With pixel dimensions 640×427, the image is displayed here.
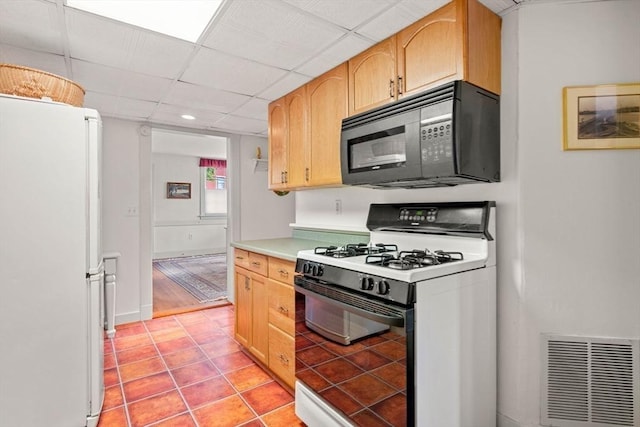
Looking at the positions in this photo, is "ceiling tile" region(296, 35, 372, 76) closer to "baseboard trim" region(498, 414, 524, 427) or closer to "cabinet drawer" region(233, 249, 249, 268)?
"cabinet drawer" region(233, 249, 249, 268)

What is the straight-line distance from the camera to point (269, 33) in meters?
A: 1.82

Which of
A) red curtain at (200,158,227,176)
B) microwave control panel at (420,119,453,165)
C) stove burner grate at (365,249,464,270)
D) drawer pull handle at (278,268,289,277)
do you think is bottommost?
drawer pull handle at (278,268,289,277)

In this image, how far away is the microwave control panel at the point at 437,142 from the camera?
4.72 ft

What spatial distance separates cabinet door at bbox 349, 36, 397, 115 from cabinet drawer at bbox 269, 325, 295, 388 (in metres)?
1.55

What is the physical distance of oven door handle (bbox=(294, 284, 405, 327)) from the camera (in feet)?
4.13

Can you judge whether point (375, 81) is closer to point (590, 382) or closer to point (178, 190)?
point (590, 382)

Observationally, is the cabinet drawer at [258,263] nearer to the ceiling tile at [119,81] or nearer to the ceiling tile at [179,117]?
the ceiling tile at [119,81]

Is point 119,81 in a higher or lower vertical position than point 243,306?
higher

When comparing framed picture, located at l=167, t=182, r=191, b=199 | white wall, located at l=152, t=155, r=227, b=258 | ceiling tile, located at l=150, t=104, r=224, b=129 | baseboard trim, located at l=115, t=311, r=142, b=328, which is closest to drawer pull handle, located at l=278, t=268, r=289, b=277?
ceiling tile, located at l=150, t=104, r=224, b=129

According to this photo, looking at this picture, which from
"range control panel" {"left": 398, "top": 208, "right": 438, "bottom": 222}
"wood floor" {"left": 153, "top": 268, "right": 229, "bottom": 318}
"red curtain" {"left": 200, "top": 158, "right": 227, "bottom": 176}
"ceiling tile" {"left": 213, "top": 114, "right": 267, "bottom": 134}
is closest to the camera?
"range control panel" {"left": 398, "top": 208, "right": 438, "bottom": 222}

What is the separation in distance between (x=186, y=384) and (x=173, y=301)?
217 cm

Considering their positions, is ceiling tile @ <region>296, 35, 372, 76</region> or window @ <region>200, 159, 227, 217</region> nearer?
ceiling tile @ <region>296, 35, 372, 76</region>

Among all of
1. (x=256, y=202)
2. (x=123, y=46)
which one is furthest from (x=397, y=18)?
(x=256, y=202)

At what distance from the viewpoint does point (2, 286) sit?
158 cm
